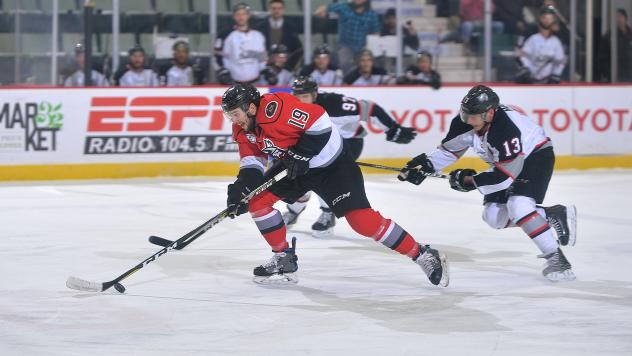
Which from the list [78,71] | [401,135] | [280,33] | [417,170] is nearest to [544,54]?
[280,33]

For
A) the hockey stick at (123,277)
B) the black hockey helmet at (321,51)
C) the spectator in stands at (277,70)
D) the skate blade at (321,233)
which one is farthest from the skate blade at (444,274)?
the spectator in stands at (277,70)

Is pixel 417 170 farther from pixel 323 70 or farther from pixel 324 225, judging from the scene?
pixel 323 70

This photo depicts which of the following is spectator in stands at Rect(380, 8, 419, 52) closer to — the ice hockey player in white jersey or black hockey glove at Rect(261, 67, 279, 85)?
black hockey glove at Rect(261, 67, 279, 85)

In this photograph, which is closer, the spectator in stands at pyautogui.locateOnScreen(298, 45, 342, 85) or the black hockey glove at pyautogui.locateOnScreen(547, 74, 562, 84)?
the spectator in stands at pyautogui.locateOnScreen(298, 45, 342, 85)

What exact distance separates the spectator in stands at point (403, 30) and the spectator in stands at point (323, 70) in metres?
0.66

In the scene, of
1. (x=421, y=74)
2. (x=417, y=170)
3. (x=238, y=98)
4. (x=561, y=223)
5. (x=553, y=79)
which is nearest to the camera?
(x=238, y=98)

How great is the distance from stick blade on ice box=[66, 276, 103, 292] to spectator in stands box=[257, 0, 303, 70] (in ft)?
18.6

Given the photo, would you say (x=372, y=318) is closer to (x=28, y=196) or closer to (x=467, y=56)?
(x=28, y=196)

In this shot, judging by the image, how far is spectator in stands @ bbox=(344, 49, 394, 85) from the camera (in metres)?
10.5

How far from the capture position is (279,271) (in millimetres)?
5312

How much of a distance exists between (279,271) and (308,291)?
9.5 inches

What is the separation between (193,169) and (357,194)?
16.9 feet

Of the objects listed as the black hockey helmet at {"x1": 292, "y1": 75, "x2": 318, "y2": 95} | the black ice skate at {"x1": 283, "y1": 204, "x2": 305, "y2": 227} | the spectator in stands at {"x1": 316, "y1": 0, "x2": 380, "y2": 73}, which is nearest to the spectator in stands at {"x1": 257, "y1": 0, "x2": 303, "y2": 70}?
the spectator in stands at {"x1": 316, "y1": 0, "x2": 380, "y2": 73}

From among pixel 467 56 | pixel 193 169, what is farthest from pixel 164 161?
pixel 467 56
